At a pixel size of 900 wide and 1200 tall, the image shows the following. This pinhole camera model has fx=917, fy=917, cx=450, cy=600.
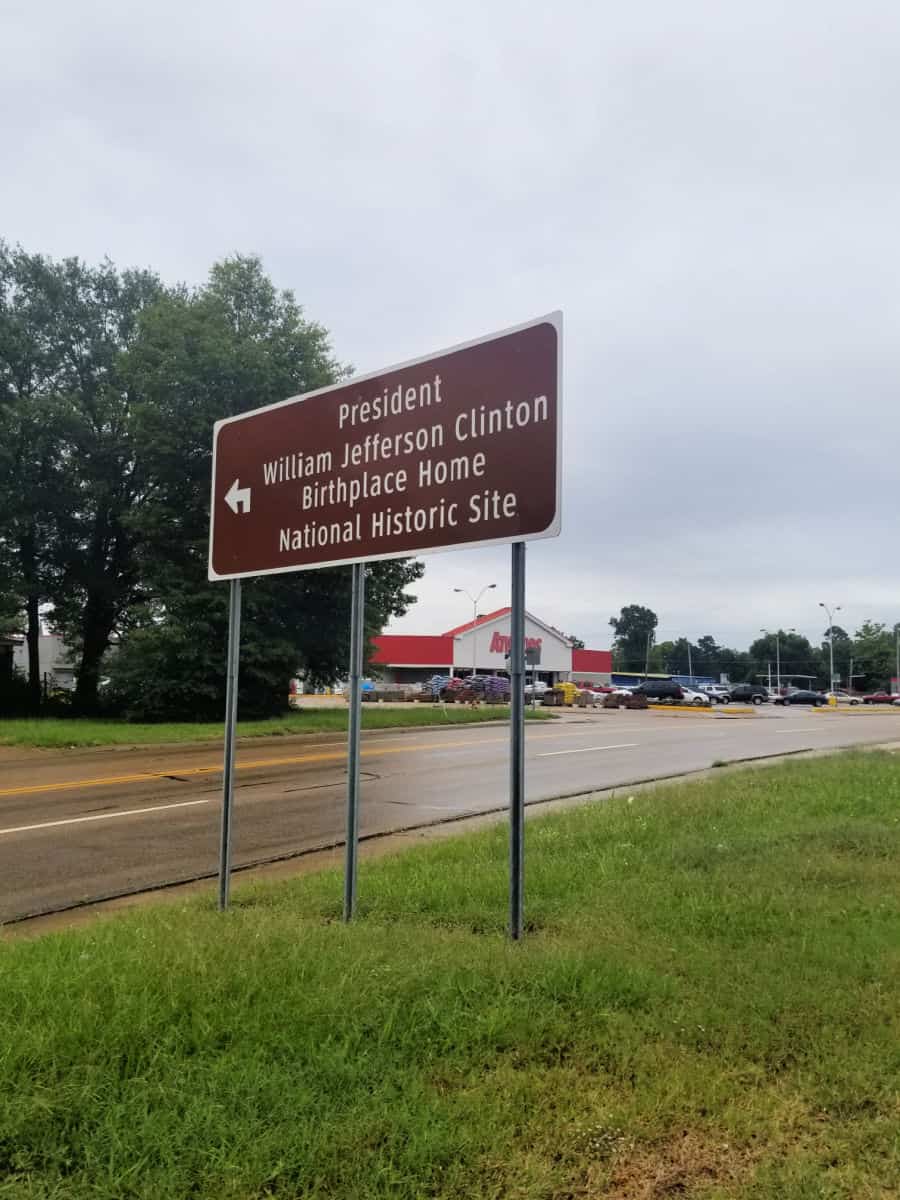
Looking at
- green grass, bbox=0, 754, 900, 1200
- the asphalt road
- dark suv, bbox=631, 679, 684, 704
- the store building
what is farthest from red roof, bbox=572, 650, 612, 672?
green grass, bbox=0, 754, 900, 1200

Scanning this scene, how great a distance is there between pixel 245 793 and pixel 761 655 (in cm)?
14422

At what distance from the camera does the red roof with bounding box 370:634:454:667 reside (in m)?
78.2

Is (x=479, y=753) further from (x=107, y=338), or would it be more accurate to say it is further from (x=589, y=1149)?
(x=107, y=338)

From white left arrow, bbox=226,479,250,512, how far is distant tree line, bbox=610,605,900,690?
4055 inches

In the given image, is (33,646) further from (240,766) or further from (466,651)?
(466,651)

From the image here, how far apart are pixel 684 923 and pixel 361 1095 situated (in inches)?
107

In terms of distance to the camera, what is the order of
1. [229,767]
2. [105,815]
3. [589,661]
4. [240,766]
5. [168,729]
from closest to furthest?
[229,767], [105,815], [240,766], [168,729], [589,661]

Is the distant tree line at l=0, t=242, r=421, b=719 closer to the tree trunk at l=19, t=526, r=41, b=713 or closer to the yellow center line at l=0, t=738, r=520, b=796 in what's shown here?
the tree trunk at l=19, t=526, r=41, b=713

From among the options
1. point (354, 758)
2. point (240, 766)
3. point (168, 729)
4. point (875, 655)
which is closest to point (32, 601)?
point (168, 729)

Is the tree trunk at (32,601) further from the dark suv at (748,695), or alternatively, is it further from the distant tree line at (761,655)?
the distant tree line at (761,655)

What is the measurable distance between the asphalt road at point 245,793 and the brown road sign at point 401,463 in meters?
3.31

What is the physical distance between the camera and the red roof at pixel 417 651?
7819 cm

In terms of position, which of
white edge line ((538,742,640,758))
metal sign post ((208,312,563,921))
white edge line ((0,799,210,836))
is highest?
metal sign post ((208,312,563,921))

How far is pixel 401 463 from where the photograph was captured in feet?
18.0
